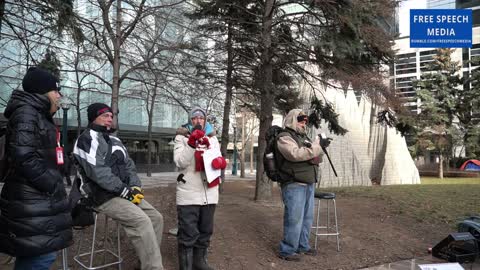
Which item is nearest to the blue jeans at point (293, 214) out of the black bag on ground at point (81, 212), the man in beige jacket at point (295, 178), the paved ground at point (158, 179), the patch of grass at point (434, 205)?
the man in beige jacket at point (295, 178)

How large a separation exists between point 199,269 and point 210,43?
25.8 feet

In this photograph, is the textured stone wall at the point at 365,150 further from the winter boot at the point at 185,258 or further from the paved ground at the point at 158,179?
the winter boot at the point at 185,258

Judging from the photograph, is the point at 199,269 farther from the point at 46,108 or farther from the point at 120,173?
the point at 46,108

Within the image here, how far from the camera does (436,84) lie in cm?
3947

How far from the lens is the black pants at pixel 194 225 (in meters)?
4.75

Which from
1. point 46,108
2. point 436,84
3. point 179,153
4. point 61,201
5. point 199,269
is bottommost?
point 199,269

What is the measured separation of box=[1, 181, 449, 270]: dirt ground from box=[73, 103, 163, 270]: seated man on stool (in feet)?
3.33

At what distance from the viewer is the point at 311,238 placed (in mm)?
7020

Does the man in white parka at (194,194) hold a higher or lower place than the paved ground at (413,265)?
higher

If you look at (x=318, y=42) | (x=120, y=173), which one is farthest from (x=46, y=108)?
(x=318, y=42)

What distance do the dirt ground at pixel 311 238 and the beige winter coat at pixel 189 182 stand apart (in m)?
1.03

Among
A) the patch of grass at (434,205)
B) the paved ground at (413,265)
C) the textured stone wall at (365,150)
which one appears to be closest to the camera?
the paved ground at (413,265)

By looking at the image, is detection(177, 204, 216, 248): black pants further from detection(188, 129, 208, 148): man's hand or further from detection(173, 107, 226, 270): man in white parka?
detection(188, 129, 208, 148): man's hand

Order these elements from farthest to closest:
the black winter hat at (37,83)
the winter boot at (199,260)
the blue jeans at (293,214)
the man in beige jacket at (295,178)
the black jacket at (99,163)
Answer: the blue jeans at (293,214), the man in beige jacket at (295,178), the winter boot at (199,260), the black jacket at (99,163), the black winter hat at (37,83)
